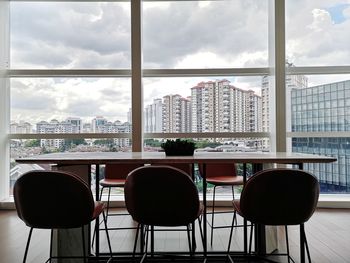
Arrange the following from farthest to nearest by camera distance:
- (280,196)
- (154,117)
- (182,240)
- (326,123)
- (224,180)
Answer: (154,117) < (326,123) < (224,180) < (182,240) < (280,196)

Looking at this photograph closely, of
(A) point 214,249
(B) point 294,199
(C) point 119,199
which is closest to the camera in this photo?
(B) point 294,199

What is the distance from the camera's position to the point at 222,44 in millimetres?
4539

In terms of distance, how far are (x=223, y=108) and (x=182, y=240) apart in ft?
7.69

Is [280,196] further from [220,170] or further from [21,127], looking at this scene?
[21,127]

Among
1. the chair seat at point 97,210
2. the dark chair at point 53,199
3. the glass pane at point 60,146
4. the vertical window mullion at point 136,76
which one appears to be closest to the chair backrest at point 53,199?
the dark chair at point 53,199

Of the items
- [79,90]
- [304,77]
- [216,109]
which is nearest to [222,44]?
[216,109]

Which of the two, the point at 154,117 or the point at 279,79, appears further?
the point at 154,117

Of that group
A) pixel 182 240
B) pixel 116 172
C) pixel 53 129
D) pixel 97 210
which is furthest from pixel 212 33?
pixel 97 210

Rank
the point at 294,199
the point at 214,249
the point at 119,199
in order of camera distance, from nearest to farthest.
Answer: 1. the point at 294,199
2. the point at 214,249
3. the point at 119,199

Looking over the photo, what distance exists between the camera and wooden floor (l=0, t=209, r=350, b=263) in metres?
2.56

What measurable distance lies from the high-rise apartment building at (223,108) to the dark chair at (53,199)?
9.69 ft

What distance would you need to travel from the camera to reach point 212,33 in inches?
179

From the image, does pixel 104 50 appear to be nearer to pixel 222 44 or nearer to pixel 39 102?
pixel 39 102

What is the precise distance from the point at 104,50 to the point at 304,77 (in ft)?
10.7
